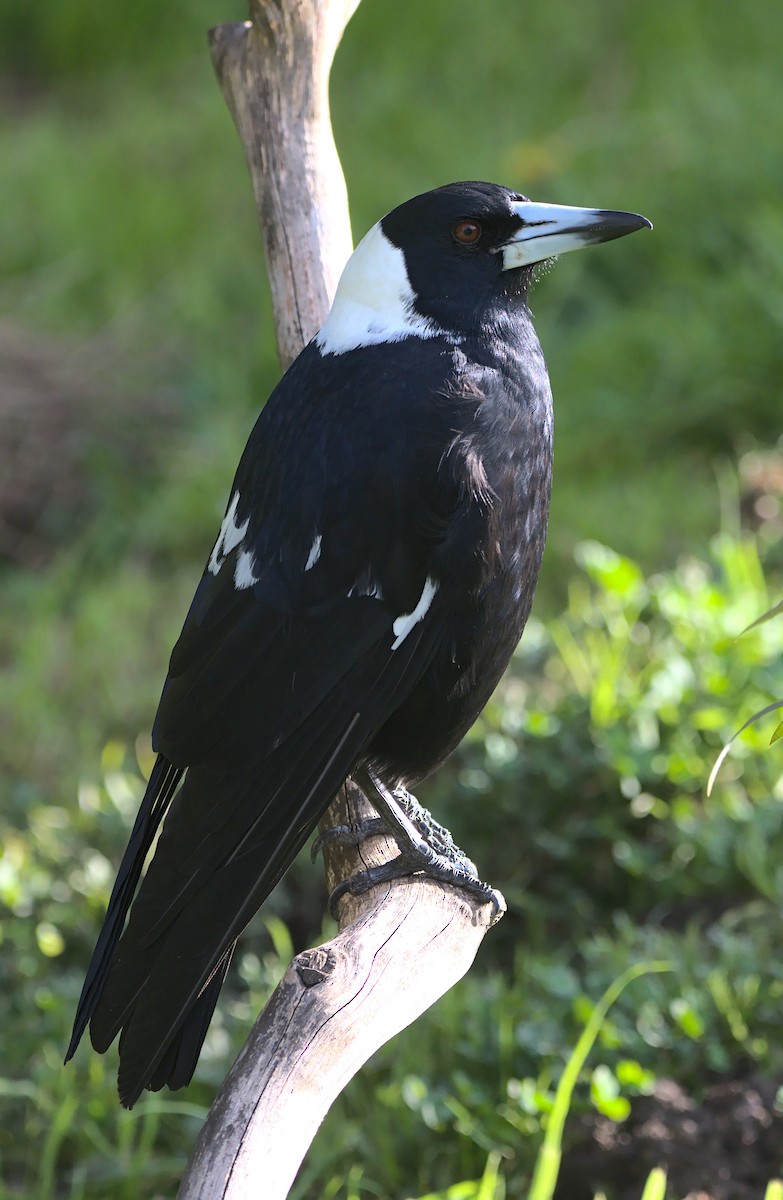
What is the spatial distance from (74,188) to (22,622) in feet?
8.61

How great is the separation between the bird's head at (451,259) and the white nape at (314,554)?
258 mm

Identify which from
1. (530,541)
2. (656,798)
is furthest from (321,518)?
(656,798)

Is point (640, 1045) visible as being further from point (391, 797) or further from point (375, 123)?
point (375, 123)

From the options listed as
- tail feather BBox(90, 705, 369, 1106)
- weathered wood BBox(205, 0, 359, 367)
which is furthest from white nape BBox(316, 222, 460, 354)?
tail feather BBox(90, 705, 369, 1106)

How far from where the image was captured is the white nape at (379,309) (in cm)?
177

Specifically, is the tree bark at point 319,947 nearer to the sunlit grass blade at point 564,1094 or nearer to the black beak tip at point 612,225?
the sunlit grass blade at point 564,1094

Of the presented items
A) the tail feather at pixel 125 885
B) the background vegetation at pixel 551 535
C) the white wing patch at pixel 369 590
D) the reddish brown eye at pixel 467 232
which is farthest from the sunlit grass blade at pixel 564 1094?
the reddish brown eye at pixel 467 232

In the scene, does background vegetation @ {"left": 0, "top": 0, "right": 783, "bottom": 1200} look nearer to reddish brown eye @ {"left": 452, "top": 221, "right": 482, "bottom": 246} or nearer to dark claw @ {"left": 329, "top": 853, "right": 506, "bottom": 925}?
dark claw @ {"left": 329, "top": 853, "right": 506, "bottom": 925}

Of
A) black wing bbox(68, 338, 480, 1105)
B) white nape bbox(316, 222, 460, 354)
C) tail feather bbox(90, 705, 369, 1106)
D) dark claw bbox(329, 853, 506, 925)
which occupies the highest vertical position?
white nape bbox(316, 222, 460, 354)

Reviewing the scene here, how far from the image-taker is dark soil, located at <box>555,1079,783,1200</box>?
1.99m

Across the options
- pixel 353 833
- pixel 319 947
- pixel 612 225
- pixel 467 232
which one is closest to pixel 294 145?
pixel 467 232

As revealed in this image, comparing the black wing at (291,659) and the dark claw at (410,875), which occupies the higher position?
the black wing at (291,659)

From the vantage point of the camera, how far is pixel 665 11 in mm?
6477

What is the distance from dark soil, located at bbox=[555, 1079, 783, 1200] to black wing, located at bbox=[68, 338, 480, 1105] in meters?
0.72
